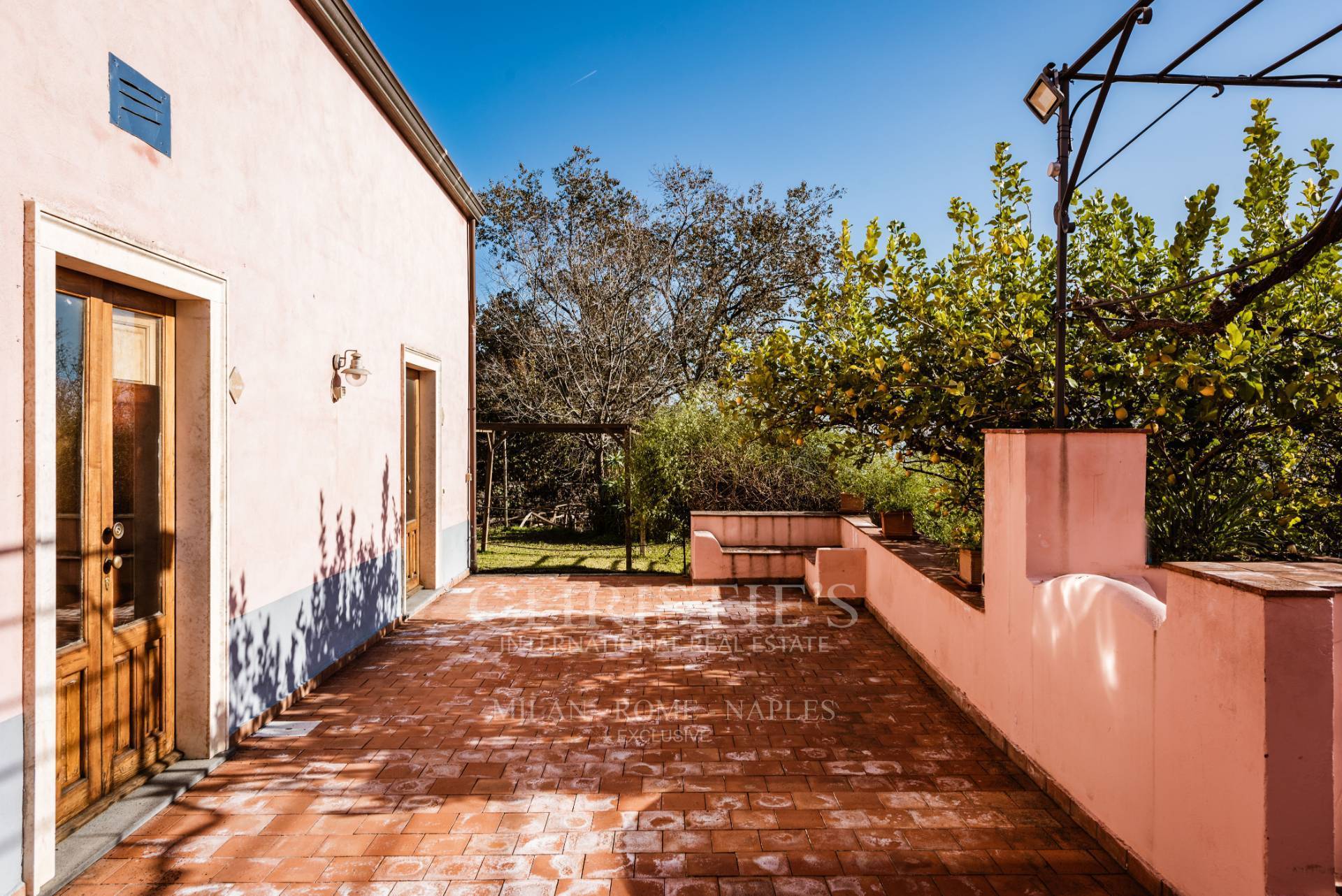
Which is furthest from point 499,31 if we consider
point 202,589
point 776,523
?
point 202,589

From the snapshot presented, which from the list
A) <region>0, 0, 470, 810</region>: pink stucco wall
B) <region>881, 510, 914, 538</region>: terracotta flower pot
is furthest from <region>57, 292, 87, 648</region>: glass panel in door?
<region>881, 510, 914, 538</region>: terracotta flower pot

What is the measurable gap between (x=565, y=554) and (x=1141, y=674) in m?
9.31

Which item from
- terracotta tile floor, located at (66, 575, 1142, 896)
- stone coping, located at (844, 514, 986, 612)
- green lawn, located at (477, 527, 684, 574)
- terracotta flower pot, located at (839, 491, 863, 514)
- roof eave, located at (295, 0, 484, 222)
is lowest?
terracotta tile floor, located at (66, 575, 1142, 896)

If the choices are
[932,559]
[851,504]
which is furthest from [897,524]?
[851,504]

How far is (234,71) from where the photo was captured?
407 centimetres

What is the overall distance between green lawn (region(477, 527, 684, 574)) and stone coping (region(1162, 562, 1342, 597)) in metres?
7.40

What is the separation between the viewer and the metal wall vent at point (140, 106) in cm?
309

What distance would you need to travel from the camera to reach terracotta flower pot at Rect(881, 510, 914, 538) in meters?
7.39

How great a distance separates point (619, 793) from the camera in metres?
3.56

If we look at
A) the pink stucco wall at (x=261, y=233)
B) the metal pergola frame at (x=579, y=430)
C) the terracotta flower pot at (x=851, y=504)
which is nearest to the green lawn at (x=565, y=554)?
the metal pergola frame at (x=579, y=430)

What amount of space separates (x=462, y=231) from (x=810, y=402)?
5.74m

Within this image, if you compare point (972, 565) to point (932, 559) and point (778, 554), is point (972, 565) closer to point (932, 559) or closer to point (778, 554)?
point (932, 559)

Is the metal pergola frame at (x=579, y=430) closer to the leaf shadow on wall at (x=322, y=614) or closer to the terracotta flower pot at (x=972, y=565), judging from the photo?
the leaf shadow on wall at (x=322, y=614)

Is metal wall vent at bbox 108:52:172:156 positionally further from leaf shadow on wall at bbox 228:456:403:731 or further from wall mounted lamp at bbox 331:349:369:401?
leaf shadow on wall at bbox 228:456:403:731
